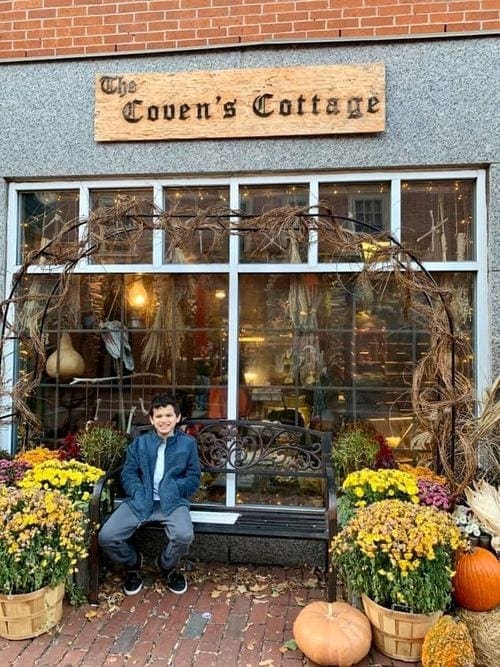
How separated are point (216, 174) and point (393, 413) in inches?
101

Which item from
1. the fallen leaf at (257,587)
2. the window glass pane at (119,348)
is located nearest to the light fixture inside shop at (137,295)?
the window glass pane at (119,348)

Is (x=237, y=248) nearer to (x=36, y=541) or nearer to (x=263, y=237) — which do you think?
(x=263, y=237)

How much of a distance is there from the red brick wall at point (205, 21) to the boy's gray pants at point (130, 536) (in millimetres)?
3844

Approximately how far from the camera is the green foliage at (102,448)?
3.93m

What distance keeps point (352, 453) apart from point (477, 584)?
1.25 m

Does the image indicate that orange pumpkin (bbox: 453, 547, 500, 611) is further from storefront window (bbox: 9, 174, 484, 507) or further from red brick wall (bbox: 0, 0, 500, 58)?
red brick wall (bbox: 0, 0, 500, 58)

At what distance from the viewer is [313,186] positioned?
13.7 ft

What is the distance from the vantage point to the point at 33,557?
9.18 feet

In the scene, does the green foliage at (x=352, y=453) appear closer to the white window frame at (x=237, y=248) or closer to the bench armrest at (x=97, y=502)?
the white window frame at (x=237, y=248)

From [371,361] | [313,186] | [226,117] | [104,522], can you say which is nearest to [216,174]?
[226,117]

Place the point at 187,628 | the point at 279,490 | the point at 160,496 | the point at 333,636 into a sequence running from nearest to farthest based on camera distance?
the point at 333,636 < the point at 187,628 < the point at 160,496 < the point at 279,490

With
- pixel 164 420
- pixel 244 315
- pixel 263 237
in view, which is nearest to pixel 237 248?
pixel 263 237

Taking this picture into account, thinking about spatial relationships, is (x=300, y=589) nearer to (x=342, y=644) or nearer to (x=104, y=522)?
(x=342, y=644)

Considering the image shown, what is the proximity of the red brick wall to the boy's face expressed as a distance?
311 cm
